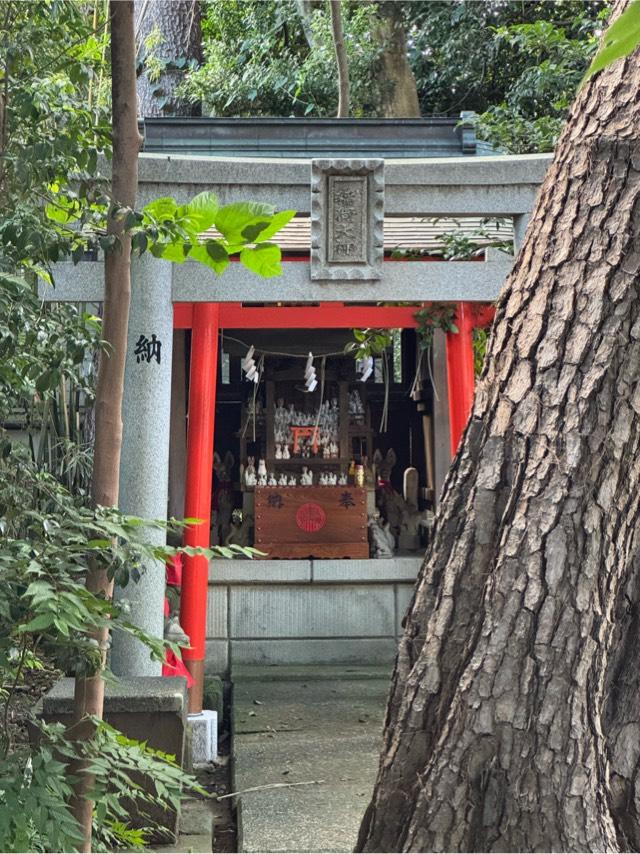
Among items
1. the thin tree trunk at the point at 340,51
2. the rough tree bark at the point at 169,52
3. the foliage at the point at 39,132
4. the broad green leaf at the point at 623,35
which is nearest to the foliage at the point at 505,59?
the thin tree trunk at the point at 340,51

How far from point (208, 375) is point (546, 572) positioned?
5.02 meters

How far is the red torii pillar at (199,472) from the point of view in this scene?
657 centimetres

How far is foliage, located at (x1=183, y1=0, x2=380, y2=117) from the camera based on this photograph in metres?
11.5

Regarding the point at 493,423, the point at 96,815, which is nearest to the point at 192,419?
the point at 96,815

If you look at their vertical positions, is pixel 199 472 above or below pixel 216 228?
below

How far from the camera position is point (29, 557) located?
2.61 m

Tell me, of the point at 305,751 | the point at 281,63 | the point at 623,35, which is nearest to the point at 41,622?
the point at 623,35

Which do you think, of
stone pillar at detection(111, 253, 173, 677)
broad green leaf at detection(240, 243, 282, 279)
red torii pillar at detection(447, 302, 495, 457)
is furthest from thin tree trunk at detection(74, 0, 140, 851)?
red torii pillar at detection(447, 302, 495, 457)

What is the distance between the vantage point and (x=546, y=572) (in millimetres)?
2141

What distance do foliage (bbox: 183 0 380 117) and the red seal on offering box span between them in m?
4.72

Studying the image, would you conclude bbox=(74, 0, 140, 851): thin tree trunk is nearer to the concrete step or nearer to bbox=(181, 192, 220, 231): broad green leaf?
bbox=(181, 192, 220, 231): broad green leaf

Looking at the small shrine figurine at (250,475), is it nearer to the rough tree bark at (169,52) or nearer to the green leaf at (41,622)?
the rough tree bark at (169,52)

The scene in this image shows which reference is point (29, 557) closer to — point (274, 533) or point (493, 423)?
point (493, 423)

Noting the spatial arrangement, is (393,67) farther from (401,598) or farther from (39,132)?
(39,132)
